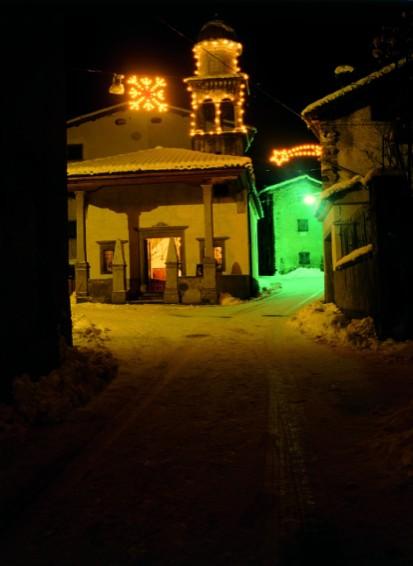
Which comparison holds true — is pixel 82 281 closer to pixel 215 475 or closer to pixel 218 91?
pixel 218 91

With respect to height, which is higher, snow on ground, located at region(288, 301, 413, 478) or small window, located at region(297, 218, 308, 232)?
small window, located at region(297, 218, 308, 232)

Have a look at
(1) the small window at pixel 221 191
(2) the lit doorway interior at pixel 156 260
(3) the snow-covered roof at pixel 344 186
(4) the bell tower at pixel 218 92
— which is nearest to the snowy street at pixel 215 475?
(3) the snow-covered roof at pixel 344 186

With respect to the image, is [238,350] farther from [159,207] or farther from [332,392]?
[159,207]

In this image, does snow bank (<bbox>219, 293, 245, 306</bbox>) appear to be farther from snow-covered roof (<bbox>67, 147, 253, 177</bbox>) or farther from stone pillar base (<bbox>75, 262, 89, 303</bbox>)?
stone pillar base (<bbox>75, 262, 89, 303</bbox>)

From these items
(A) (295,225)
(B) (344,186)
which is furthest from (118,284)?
(A) (295,225)

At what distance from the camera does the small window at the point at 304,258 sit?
147 feet

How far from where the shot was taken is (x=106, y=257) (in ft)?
85.3

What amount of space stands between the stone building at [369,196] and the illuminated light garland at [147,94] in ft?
34.3

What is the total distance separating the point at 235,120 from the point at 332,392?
73.1 ft

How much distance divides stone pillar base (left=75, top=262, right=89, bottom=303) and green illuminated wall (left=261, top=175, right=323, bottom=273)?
24.2 metres

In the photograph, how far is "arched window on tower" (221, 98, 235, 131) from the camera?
2753 centimetres

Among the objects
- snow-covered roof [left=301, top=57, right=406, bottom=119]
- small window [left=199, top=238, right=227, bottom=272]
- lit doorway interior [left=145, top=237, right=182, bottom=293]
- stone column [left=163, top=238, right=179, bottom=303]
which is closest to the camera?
snow-covered roof [left=301, top=57, right=406, bottom=119]

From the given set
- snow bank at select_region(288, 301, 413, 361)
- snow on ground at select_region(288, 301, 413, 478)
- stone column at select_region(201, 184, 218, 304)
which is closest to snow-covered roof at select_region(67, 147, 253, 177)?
stone column at select_region(201, 184, 218, 304)

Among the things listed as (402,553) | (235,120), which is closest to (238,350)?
(402,553)
